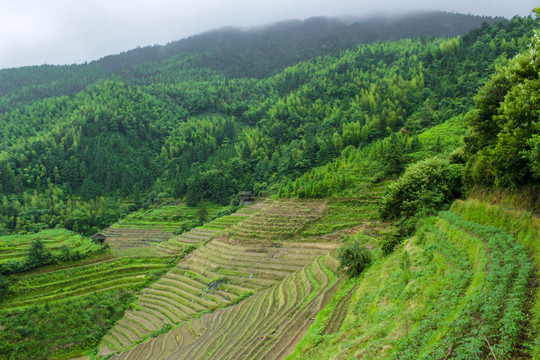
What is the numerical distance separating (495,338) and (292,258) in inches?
910

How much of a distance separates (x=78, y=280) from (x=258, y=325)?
1975cm

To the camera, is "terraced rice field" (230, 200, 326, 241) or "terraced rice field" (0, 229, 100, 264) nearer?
"terraced rice field" (0, 229, 100, 264)

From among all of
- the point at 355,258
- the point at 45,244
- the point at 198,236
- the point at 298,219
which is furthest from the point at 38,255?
the point at 355,258

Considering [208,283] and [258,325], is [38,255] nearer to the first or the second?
[208,283]

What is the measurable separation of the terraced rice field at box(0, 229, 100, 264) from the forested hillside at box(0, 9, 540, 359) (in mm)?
293

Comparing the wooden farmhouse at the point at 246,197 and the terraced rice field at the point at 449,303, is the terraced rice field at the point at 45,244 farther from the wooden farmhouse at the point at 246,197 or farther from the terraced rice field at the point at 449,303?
the wooden farmhouse at the point at 246,197

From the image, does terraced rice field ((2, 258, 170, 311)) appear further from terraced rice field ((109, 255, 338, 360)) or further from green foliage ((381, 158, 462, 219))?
green foliage ((381, 158, 462, 219))

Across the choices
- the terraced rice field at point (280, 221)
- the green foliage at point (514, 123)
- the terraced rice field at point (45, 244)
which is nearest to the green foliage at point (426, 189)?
the green foliage at point (514, 123)

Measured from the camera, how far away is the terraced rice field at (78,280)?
1063 inches

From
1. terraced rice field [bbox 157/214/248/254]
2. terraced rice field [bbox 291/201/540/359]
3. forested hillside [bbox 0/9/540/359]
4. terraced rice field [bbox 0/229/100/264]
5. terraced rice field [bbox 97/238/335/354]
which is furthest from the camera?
terraced rice field [bbox 157/214/248/254]

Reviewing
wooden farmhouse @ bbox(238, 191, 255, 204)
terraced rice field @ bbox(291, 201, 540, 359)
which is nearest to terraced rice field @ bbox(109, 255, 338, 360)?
terraced rice field @ bbox(291, 201, 540, 359)

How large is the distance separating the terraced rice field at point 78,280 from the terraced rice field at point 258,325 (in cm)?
955

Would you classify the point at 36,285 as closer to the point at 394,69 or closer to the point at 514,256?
the point at 514,256

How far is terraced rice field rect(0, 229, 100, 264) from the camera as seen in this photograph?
2992 cm
